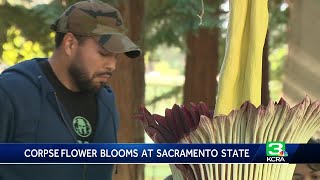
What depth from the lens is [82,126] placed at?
127 centimetres

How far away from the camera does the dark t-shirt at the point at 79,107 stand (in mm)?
1260

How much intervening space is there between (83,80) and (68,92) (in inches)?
2.1

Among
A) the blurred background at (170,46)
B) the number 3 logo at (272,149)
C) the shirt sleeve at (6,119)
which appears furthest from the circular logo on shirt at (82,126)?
the number 3 logo at (272,149)

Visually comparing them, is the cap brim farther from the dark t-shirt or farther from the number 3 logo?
the number 3 logo

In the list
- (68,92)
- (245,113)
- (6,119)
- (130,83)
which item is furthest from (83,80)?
(130,83)

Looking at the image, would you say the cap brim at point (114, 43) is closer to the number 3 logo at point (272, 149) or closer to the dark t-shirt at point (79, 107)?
the dark t-shirt at point (79, 107)

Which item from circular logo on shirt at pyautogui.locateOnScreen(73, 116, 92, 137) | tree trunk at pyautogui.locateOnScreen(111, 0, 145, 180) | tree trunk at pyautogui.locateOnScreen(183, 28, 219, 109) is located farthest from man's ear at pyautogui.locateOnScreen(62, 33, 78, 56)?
tree trunk at pyautogui.locateOnScreen(183, 28, 219, 109)

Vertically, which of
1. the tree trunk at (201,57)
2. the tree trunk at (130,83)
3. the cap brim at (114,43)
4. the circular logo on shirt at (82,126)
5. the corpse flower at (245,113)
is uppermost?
the tree trunk at (201,57)

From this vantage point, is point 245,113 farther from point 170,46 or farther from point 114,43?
point 170,46

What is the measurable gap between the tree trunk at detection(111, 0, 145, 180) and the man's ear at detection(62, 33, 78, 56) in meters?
0.41

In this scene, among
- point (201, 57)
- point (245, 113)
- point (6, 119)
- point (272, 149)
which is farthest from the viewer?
point (201, 57)

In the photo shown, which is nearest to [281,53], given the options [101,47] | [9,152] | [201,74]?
[201,74]

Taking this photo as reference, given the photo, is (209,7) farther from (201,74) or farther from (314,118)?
(314,118)

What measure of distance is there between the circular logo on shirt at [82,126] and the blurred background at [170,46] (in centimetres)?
30
